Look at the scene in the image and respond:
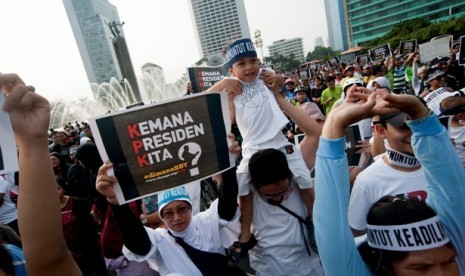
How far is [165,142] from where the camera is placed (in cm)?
173

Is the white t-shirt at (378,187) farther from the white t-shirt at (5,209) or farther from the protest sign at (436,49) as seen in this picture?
the protest sign at (436,49)

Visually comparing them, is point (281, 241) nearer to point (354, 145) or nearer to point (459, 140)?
point (354, 145)

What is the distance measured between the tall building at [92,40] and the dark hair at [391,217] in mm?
108235

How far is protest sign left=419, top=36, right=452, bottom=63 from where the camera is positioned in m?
12.0

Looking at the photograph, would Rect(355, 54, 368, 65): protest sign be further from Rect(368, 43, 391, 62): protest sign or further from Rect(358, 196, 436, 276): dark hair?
Answer: Rect(358, 196, 436, 276): dark hair

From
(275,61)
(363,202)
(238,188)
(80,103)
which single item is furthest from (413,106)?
(275,61)

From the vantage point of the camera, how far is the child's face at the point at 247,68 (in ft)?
8.28

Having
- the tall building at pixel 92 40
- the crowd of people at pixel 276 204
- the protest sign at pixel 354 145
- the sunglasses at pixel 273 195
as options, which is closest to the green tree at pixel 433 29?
the protest sign at pixel 354 145

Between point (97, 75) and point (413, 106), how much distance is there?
112076 mm

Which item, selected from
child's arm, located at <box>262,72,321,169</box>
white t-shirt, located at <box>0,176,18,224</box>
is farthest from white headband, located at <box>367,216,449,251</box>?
white t-shirt, located at <box>0,176,18,224</box>

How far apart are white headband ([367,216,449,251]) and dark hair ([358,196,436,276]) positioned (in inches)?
0.8

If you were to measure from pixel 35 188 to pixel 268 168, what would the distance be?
141 cm

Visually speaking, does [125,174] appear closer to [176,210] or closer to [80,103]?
[176,210]

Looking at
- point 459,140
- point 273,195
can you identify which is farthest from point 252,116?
point 459,140
